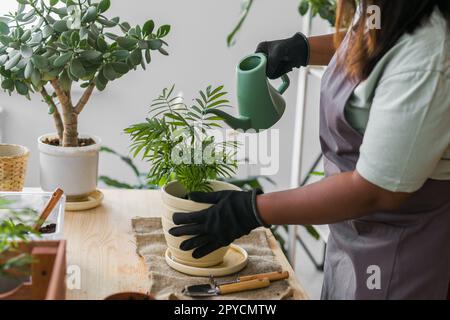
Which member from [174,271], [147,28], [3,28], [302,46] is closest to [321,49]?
[302,46]

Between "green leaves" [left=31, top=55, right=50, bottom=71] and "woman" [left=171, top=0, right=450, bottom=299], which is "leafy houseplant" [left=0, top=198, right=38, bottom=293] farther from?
"green leaves" [left=31, top=55, right=50, bottom=71]

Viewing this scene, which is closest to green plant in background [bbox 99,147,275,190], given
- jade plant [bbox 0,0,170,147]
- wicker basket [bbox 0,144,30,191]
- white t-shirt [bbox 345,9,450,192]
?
wicker basket [bbox 0,144,30,191]

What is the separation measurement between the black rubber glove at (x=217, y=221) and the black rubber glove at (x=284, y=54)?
0.42 m

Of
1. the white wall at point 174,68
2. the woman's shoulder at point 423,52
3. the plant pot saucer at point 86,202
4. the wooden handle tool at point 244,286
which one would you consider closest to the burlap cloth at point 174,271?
the wooden handle tool at point 244,286

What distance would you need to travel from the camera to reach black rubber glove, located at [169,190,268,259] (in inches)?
48.4

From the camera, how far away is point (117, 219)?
65.0 inches

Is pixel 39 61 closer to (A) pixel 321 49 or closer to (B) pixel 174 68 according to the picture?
(A) pixel 321 49

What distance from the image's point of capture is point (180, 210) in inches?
52.2

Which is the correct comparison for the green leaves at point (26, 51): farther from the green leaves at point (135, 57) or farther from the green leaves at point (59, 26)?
the green leaves at point (135, 57)

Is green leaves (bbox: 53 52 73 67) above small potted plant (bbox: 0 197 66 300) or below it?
above

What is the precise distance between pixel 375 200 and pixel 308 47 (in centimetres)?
58

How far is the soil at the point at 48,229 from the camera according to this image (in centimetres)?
135

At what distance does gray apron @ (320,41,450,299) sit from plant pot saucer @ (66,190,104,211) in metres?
0.65

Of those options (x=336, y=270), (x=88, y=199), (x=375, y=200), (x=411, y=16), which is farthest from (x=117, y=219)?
(x=411, y=16)
